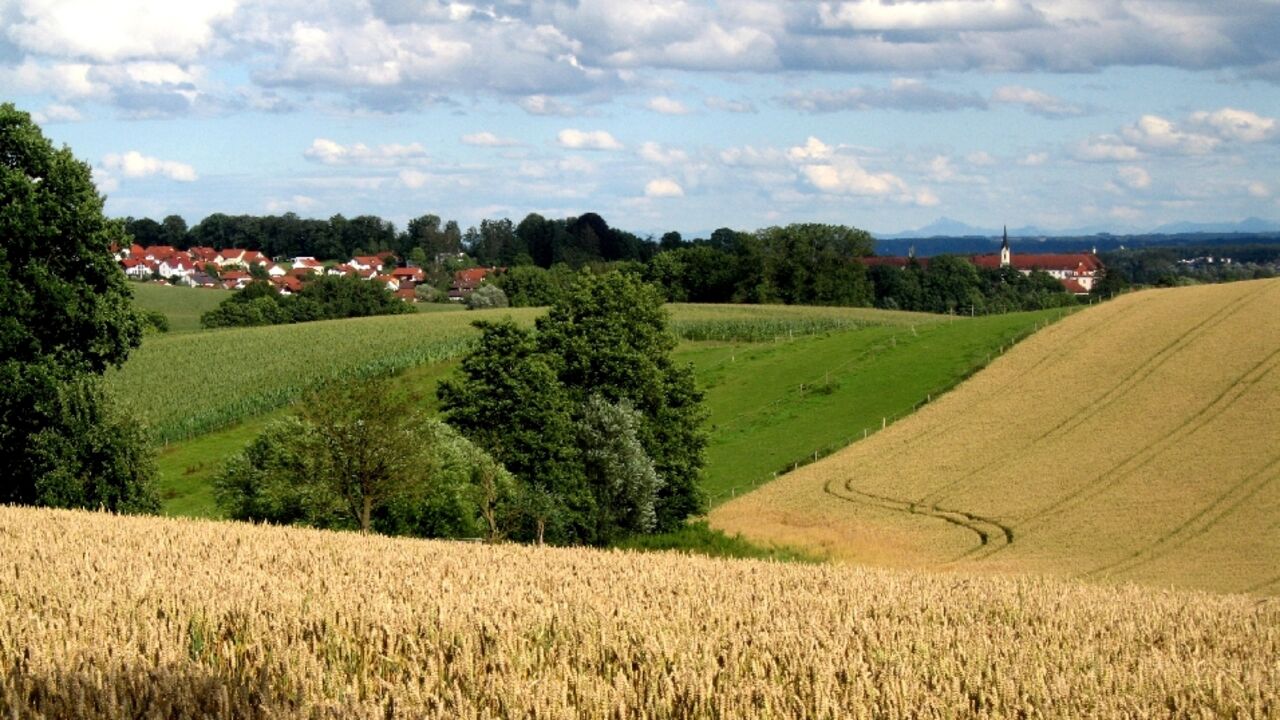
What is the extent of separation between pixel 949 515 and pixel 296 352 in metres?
60.8

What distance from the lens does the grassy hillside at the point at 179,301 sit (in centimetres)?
14438

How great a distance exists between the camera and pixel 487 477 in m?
41.4

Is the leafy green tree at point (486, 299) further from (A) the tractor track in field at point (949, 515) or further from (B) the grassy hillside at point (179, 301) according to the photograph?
(A) the tractor track in field at point (949, 515)

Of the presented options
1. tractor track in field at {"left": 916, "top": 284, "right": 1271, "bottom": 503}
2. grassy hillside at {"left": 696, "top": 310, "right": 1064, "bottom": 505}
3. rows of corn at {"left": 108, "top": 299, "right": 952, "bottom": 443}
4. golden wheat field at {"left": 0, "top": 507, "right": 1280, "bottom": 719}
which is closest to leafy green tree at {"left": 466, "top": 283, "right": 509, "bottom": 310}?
rows of corn at {"left": 108, "top": 299, "right": 952, "bottom": 443}

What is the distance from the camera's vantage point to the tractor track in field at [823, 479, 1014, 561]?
42875 millimetres

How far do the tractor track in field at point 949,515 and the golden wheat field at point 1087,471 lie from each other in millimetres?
107

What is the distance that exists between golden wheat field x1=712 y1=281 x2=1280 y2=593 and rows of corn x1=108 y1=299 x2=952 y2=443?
23.6 meters

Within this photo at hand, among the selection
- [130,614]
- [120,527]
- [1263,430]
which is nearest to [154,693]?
[130,614]

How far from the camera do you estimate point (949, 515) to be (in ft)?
154

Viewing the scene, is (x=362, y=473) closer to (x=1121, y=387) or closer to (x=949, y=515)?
(x=949, y=515)

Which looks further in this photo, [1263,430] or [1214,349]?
[1214,349]

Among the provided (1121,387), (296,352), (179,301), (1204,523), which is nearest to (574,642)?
(1204,523)

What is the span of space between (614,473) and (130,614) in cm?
3638

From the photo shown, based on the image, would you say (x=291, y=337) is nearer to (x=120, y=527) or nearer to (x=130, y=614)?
(x=120, y=527)
